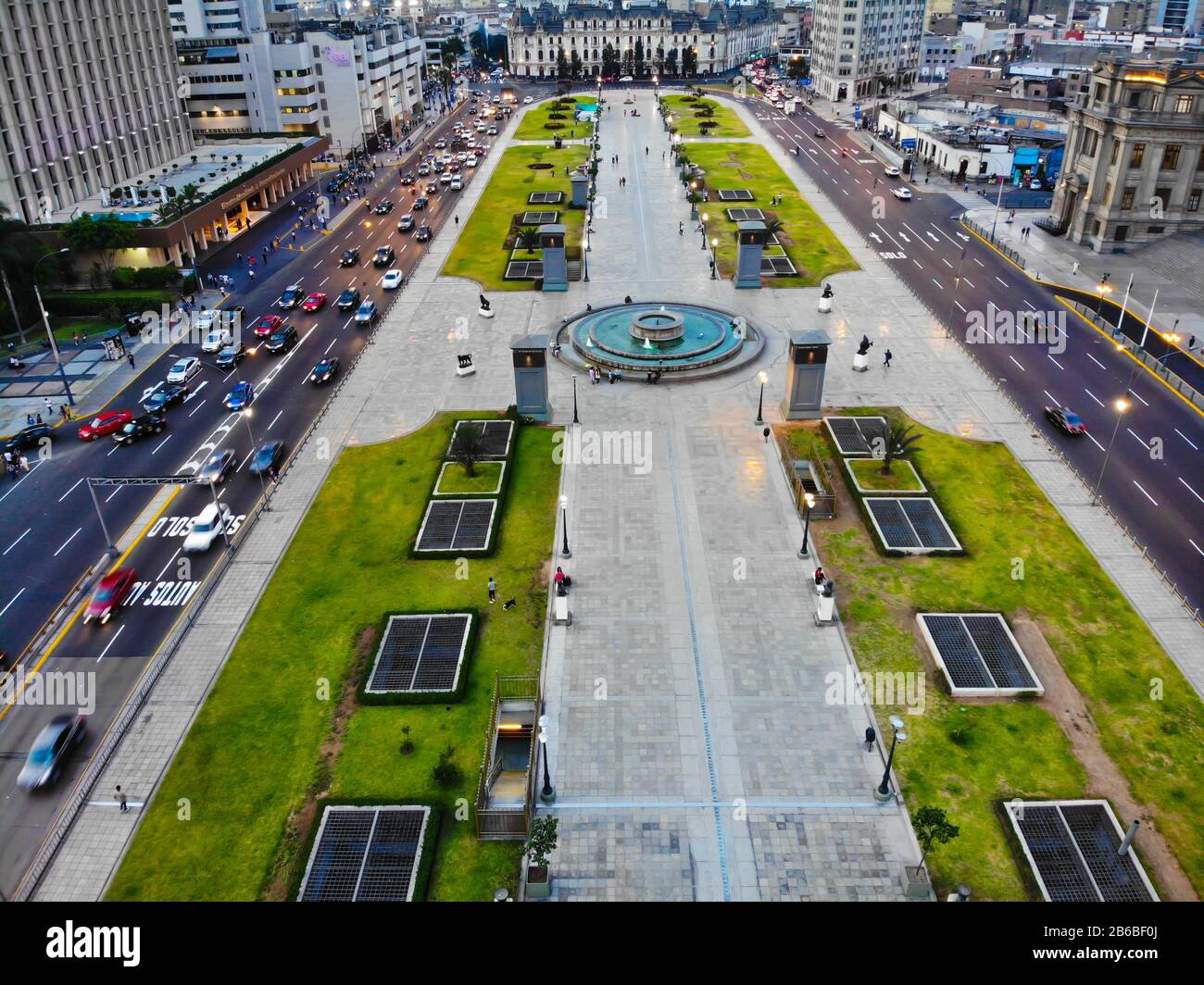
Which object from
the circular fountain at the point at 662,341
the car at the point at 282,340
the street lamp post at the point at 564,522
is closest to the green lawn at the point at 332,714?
the street lamp post at the point at 564,522

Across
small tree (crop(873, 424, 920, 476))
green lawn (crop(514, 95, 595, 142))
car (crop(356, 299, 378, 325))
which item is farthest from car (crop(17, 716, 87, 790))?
green lawn (crop(514, 95, 595, 142))

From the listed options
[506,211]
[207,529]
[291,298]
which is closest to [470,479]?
Answer: [207,529]

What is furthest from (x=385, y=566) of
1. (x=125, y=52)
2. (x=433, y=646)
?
(x=125, y=52)

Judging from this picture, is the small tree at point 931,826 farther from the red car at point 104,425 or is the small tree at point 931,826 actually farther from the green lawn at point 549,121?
the green lawn at point 549,121

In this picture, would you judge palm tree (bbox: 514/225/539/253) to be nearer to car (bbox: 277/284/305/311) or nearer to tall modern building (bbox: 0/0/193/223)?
car (bbox: 277/284/305/311)

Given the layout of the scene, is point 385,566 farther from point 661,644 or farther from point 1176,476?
point 1176,476
